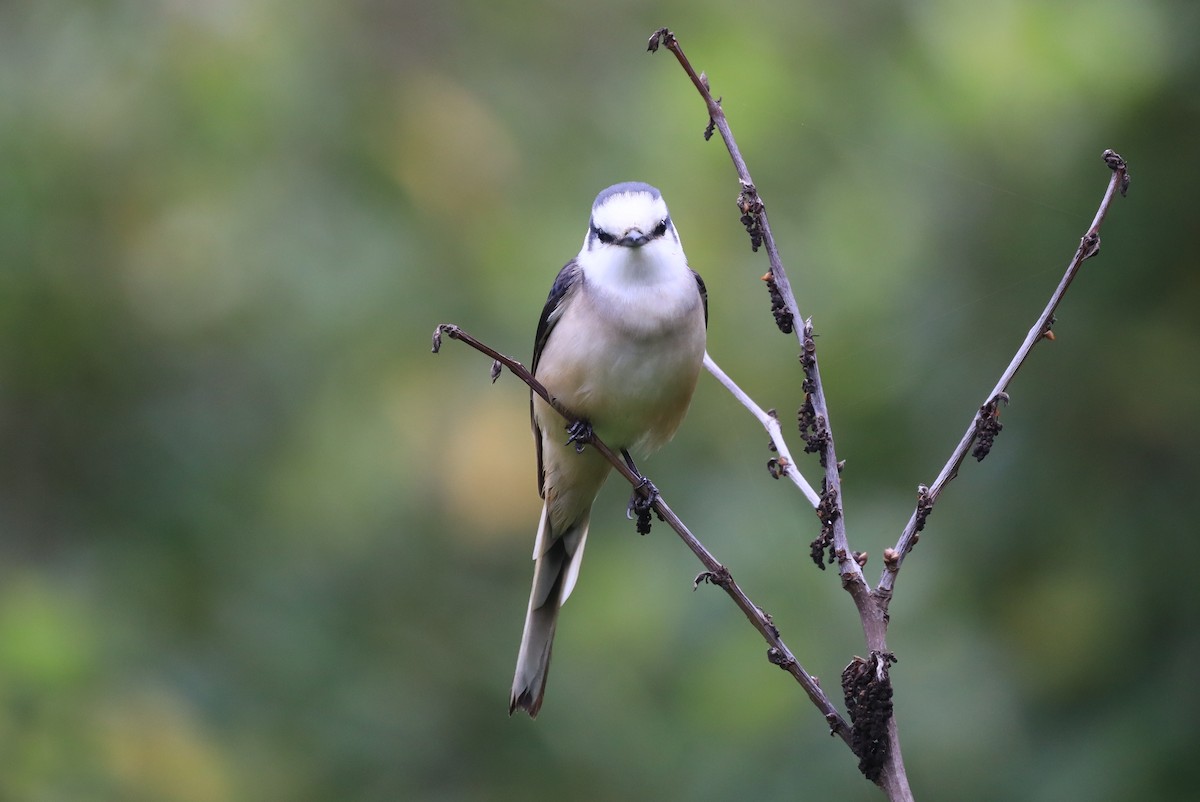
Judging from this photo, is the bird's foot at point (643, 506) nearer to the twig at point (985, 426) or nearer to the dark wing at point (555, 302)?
the dark wing at point (555, 302)

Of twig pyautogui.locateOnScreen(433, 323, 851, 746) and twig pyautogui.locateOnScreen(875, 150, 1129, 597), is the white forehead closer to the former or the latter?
twig pyautogui.locateOnScreen(433, 323, 851, 746)

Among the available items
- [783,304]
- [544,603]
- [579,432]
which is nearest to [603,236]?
[579,432]

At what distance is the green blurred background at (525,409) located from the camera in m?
4.34

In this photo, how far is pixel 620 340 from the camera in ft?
11.9

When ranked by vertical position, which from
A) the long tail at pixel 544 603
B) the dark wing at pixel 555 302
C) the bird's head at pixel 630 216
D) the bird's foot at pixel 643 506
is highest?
the dark wing at pixel 555 302

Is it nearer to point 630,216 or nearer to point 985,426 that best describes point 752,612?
point 985,426

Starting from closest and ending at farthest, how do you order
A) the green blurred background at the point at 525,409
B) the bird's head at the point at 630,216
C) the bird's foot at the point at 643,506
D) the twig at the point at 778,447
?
the twig at the point at 778,447, the bird's foot at the point at 643,506, the bird's head at the point at 630,216, the green blurred background at the point at 525,409

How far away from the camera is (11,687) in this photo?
173 inches

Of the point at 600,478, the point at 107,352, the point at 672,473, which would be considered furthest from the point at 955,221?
the point at 107,352

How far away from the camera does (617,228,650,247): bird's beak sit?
3639 millimetres

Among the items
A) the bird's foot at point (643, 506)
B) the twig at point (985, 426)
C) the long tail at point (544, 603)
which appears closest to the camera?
the twig at point (985, 426)

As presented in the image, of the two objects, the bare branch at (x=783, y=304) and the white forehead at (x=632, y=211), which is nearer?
the bare branch at (x=783, y=304)

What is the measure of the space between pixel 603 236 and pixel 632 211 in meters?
0.12

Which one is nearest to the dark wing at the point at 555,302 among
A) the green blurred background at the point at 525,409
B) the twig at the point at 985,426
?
the green blurred background at the point at 525,409
